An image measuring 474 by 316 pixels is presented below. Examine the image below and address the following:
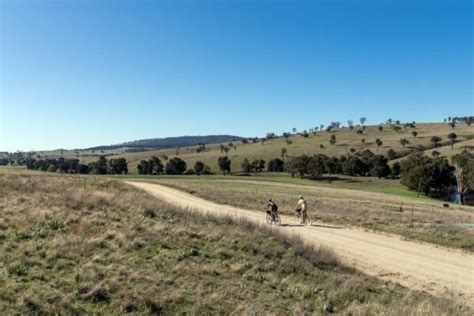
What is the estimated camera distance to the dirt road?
585 inches

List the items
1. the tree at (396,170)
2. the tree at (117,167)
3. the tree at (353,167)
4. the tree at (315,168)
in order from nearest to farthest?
the tree at (315,168)
the tree at (396,170)
the tree at (353,167)
the tree at (117,167)

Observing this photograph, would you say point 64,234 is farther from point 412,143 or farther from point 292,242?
point 412,143

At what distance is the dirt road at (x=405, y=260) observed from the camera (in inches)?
585

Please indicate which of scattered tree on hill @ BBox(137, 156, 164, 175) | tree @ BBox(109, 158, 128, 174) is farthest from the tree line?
scattered tree on hill @ BBox(137, 156, 164, 175)

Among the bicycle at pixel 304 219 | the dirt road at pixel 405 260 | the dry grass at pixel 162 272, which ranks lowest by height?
the dirt road at pixel 405 260

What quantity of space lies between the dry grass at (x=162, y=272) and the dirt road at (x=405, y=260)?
182cm

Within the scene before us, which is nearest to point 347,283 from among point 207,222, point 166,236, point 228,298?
point 228,298

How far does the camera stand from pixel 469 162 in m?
91.2

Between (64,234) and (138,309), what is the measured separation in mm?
5663

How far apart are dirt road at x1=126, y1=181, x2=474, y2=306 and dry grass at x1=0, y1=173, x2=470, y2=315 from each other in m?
1.82

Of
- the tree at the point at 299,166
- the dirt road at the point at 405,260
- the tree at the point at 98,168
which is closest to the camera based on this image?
the dirt road at the point at 405,260

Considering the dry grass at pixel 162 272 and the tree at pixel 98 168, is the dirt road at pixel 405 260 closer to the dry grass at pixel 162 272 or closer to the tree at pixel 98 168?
the dry grass at pixel 162 272

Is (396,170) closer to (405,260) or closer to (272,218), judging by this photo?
(272,218)

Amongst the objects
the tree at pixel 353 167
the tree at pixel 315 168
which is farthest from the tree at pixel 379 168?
the tree at pixel 315 168
